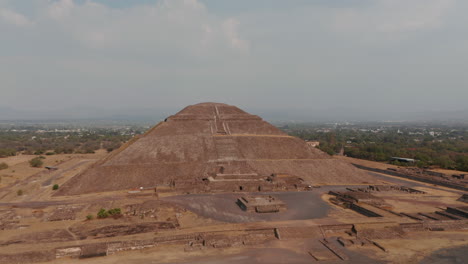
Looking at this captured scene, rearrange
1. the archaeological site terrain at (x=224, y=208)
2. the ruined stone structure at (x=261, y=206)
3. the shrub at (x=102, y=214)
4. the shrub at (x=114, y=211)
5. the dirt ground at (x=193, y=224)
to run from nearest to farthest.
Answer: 1. the dirt ground at (x=193, y=224)
2. the archaeological site terrain at (x=224, y=208)
3. the shrub at (x=102, y=214)
4. the shrub at (x=114, y=211)
5. the ruined stone structure at (x=261, y=206)

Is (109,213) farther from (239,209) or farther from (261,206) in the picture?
(261,206)

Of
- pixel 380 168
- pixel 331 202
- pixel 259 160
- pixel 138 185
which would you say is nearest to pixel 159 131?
pixel 138 185

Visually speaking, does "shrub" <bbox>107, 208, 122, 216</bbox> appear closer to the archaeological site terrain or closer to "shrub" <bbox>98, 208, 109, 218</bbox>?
the archaeological site terrain

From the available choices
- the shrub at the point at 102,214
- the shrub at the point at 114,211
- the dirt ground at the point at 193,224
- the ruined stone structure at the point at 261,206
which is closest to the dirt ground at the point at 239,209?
the dirt ground at the point at 193,224

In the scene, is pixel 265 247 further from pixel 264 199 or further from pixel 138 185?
pixel 138 185

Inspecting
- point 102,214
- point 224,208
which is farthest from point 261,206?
point 102,214

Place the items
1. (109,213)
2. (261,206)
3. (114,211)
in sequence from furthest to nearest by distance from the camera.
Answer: (261,206)
(114,211)
(109,213)

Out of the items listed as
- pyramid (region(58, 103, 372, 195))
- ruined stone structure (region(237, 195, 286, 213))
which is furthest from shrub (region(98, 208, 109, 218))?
ruined stone structure (region(237, 195, 286, 213))

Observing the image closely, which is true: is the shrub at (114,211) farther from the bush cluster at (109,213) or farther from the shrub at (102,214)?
the shrub at (102,214)
